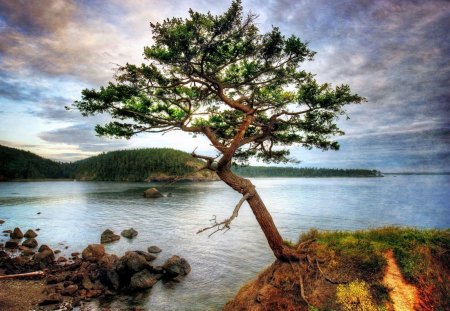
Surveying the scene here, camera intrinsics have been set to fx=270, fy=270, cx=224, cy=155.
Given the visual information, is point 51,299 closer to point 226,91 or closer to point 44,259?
point 44,259

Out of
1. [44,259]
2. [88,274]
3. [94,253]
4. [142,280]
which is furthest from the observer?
[94,253]

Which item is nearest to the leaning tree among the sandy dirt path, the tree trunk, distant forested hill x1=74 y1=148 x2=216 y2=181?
the tree trunk

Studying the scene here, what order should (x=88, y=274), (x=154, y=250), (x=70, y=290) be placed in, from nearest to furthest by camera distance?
(x=70, y=290) < (x=88, y=274) < (x=154, y=250)

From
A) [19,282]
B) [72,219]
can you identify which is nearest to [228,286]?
[19,282]

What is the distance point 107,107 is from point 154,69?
1.99m

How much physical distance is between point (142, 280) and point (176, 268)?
2435 mm

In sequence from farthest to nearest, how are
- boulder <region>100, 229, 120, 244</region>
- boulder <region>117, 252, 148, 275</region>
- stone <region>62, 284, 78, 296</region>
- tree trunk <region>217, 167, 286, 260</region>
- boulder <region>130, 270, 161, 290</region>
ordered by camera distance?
1. boulder <region>100, 229, 120, 244</region>
2. boulder <region>117, 252, 148, 275</region>
3. boulder <region>130, 270, 161, 290</region>
4. stone <region>62, 284, 78, 296</region>
5. tree trunk <region>217, 167, 286, 260</region>

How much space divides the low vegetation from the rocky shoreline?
7.76m

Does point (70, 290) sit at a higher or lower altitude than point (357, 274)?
lower

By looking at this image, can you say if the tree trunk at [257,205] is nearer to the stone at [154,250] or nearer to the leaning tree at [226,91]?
the leaning tree at [226,91]

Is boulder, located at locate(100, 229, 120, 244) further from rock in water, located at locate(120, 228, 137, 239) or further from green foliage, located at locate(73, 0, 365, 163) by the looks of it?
green foliage, located at locate(73, 0, 365, 163)

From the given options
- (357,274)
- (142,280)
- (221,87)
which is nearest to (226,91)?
(221,87)

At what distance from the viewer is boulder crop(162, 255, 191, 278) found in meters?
16.1

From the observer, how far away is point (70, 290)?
516 inches
